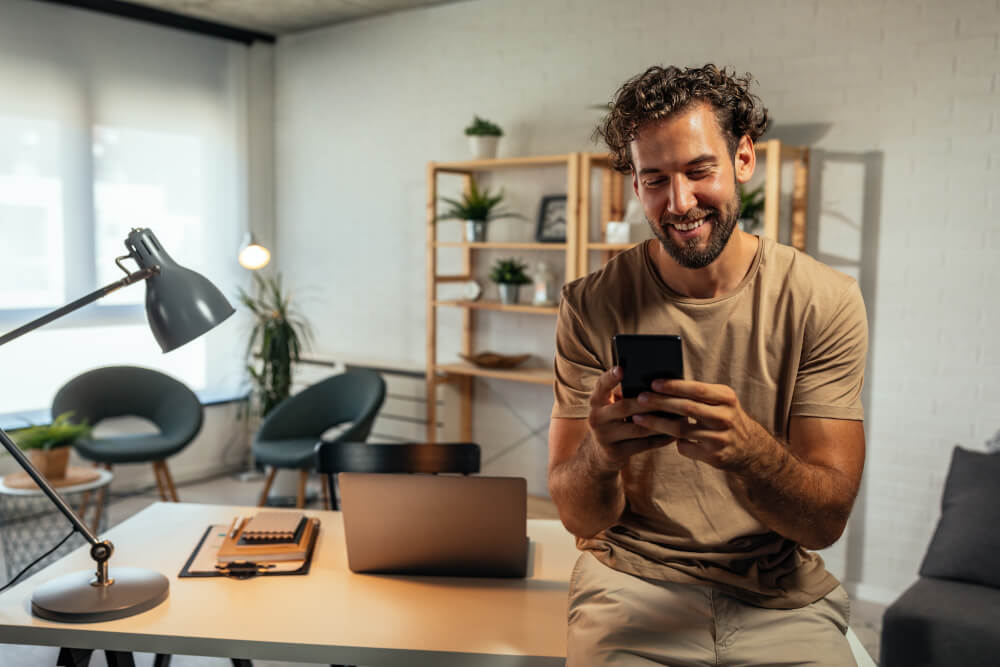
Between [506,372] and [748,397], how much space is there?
2.84 m

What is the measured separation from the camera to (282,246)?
5.73 metres

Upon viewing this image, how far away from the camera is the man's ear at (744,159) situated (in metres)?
1.58

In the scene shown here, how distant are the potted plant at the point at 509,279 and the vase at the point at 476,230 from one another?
0.58 feet

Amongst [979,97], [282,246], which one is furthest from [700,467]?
[282,246]

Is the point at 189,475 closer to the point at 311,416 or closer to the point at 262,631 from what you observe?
the point at 311,416

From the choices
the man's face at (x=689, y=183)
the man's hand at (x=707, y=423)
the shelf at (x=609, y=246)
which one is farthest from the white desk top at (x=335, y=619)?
the shelf at (x=609, y=246)

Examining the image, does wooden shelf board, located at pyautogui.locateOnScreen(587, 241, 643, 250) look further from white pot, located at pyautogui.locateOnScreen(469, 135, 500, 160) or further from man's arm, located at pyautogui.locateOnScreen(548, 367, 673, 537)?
man's arm, located at pyautogui.locateOnScreen(548, 367, 673, 537)

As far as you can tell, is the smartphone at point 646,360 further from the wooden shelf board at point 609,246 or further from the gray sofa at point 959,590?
the wooden shelf board at point 609,246

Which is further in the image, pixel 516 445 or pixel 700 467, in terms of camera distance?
pixel 516 445

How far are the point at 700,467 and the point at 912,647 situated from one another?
1.44 m

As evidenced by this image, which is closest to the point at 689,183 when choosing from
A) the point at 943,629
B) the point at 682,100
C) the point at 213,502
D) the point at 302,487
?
the point at 682,100

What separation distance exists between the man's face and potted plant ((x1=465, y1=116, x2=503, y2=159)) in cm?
294

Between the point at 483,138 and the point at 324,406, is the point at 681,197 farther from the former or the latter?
the point at 324,406

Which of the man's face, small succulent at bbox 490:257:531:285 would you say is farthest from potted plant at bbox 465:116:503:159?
the man's face
